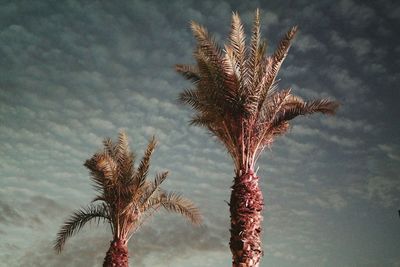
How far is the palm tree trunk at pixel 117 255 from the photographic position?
52.5 ft

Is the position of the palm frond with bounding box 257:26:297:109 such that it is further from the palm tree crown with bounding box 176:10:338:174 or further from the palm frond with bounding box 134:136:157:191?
the palm frond with bounding box 134:136:157:191

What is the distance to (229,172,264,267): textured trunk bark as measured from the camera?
11.9 m

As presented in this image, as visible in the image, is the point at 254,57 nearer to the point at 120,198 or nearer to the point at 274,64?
the point at 274,64

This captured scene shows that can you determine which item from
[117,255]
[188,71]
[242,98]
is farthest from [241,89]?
[117,255]

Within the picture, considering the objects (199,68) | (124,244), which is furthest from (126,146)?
(199,68)

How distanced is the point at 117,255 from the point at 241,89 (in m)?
9.02

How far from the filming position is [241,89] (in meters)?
13.6

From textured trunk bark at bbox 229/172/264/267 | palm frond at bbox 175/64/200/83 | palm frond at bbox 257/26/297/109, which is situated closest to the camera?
textured trunk bark at bbox 229/172/264/267

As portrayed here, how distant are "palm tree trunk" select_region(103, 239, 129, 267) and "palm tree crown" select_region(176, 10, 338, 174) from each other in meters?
6.67

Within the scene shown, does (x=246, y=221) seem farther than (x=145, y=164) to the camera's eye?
No

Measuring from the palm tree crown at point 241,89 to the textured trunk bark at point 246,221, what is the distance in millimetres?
658

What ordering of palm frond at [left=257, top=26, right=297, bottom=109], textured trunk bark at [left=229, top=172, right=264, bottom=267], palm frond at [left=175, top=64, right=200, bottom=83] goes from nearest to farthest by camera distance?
textured trunk bark at [left=229, top=172, right=264, bottom=267] → palm frond at [left=257, top=26, right=297, bottom=109] → palm frond at [left=175, top=64, right=200, bottom=83]

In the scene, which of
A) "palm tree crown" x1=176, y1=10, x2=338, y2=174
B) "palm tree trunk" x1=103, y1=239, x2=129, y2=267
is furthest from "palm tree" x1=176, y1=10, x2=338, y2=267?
"palm tree trunk" x1=103, y1=239, x2=129, y2=267

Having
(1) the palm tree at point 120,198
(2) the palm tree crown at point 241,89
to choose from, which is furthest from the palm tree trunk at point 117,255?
(2) the palm tree crown at point 241,89
